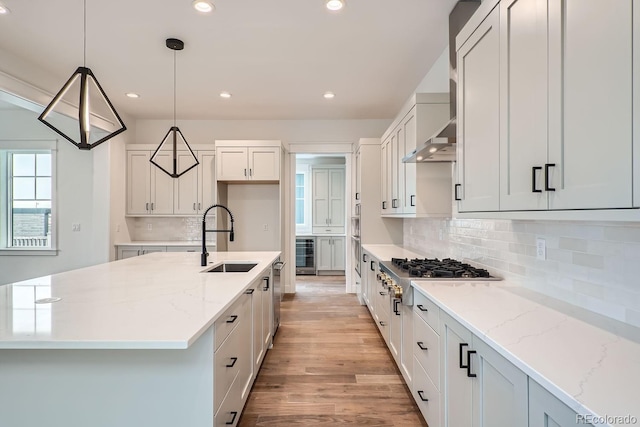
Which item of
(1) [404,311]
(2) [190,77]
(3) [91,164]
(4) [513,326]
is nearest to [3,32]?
(2) [190,77]

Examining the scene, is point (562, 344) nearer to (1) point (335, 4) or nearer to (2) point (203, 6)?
(1) point (335, 4)

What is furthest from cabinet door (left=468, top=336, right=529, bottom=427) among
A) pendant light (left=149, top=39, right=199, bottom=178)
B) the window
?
the window

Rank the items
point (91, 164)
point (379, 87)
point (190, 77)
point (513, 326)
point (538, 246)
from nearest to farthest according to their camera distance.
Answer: point (513, 326), point (538, 246), point (190, 77), point (379, 87), point (91, 164)

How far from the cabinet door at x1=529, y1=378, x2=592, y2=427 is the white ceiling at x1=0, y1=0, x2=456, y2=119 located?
97.4 inches

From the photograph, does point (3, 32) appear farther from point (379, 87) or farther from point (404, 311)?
point (404, 311)

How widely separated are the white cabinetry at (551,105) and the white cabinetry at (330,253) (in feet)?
18.6

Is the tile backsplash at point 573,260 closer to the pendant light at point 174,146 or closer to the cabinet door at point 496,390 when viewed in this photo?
the cabinet door at point 496,390

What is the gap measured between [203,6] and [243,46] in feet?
2.05

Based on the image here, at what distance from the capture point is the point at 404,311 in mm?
2434

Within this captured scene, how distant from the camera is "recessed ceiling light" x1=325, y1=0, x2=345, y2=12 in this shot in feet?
7.85

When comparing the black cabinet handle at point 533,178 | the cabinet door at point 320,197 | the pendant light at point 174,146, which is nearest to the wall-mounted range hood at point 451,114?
the black cabinet handle at point 533,178

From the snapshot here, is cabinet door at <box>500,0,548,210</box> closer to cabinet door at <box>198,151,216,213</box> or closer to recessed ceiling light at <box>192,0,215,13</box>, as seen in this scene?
recessed ceiling light at <box>192,0,215,13</box>

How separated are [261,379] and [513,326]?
2.03 meters

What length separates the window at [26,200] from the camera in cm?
500
